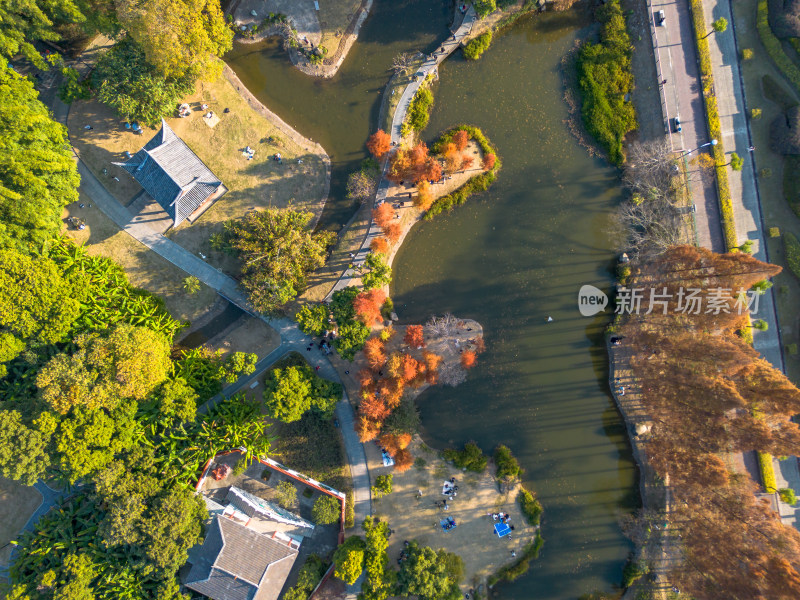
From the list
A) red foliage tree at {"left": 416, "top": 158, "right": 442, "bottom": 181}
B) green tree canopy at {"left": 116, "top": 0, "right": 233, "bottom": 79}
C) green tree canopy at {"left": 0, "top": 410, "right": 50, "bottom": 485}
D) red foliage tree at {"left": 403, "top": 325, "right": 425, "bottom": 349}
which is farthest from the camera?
red foliage tree at {"left": 416, "top": 158, "right": 442, "bottom": 181}

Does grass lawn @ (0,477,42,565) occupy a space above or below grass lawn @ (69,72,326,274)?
below

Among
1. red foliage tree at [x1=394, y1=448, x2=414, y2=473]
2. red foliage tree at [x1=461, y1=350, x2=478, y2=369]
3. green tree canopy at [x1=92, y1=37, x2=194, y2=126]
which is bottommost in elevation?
red foliage tree at [x1=394, y1=448, x2=414, y2=473]

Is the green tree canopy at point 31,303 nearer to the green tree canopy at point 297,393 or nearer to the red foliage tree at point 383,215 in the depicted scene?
the green tree canopy at point 297,393

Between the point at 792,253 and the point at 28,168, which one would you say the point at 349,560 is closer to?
the point at 28,168

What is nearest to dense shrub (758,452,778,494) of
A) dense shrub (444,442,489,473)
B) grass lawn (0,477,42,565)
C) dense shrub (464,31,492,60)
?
dense shrub (444,442,489,473)

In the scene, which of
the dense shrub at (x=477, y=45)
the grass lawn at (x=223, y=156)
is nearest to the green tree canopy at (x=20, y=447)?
the grass lawn at (x=223, y=156)

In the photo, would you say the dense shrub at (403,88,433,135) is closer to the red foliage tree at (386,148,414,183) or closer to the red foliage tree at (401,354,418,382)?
the red foliage tree at (386,148,414,183)

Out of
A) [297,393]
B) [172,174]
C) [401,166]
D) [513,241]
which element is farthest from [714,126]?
[172,174]
